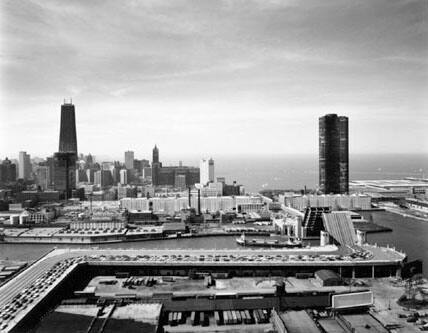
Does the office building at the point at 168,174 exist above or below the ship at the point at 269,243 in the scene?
above

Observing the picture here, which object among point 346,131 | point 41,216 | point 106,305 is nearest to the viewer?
point 106,305

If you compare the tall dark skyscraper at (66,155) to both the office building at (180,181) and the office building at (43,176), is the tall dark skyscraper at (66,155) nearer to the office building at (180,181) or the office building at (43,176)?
the office building at (43,176)

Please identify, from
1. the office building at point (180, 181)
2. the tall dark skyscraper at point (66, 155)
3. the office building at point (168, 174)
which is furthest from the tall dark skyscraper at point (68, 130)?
the office building at point (180, 181)

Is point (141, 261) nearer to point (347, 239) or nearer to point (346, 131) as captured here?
point (347, 239)

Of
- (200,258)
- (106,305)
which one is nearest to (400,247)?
(200,258)

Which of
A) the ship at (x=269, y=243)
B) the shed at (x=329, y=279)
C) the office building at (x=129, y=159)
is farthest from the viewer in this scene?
the office building at (x=129, y=159)

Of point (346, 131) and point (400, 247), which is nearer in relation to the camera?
point (400, 247)

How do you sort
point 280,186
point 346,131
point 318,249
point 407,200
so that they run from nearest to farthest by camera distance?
point 318,249 < point 407,200 < point 346,131 < point 280,186
